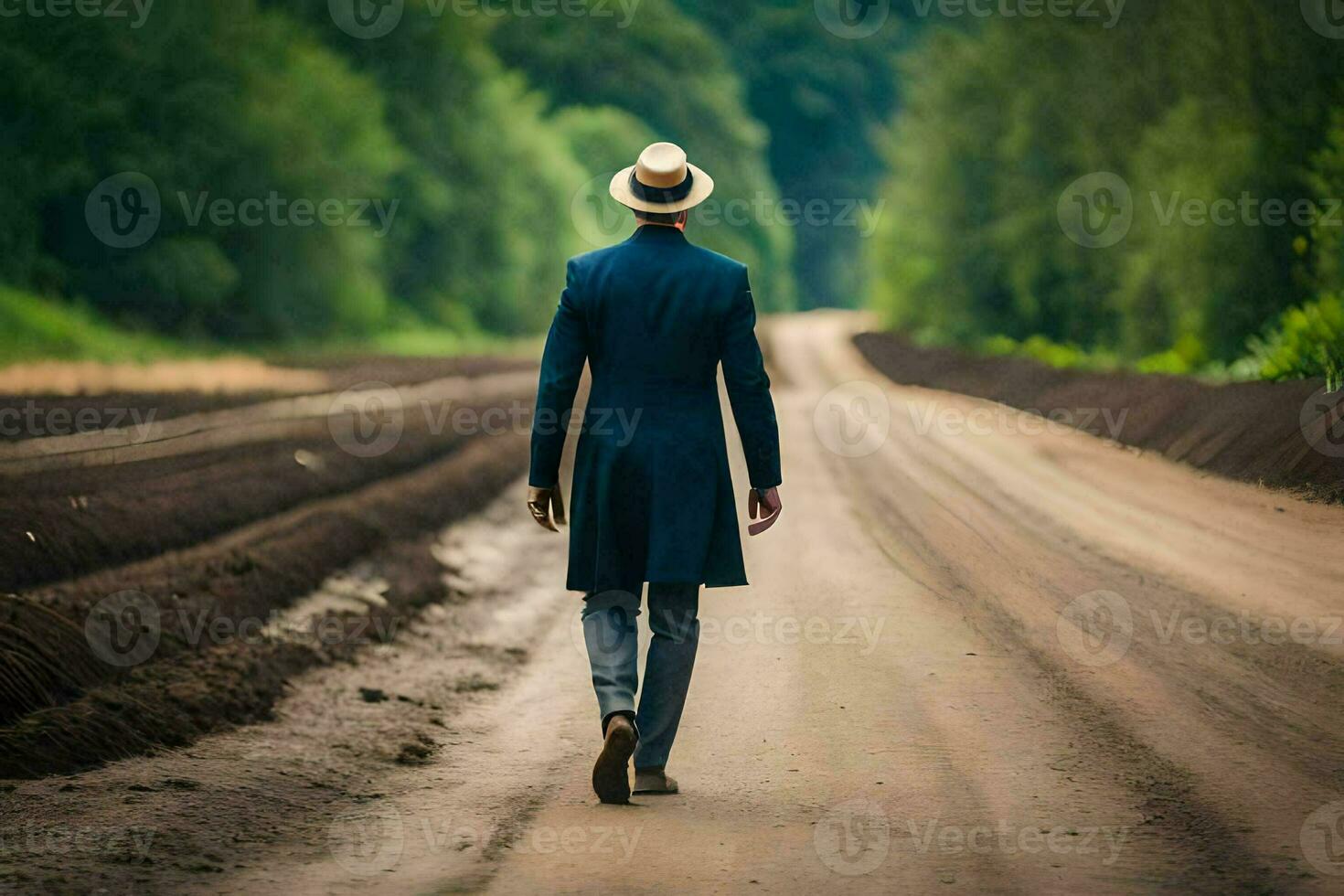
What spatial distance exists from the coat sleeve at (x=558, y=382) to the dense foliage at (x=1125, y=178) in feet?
55.0

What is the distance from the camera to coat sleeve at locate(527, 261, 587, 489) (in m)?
5.64

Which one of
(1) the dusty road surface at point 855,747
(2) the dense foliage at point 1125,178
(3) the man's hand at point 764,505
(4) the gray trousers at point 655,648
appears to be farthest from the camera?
(2) the dense foliage at point 1125,178

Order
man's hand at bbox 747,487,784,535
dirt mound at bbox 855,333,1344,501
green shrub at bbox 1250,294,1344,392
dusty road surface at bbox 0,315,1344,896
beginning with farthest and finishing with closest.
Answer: green shrub at bbox 1250,294,1344,392, dirt mound at bbox 855,333,1344,501, man's hand at bbox 747,487,784,535, dusty road surface at bbox 0,315,1344,896

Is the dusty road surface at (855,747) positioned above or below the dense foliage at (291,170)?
below

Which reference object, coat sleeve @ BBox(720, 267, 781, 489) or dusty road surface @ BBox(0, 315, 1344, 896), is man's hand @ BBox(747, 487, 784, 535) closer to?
coat sleeve @ BBox(720, 267, 781, 489)

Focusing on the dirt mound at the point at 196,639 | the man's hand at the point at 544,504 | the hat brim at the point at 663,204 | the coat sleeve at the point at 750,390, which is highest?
the hat brim at the point at 663,204

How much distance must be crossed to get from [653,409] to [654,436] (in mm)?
110

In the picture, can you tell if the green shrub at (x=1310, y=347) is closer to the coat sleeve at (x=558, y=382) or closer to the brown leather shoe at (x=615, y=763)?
the coat sleeve at (x=558, y=382)

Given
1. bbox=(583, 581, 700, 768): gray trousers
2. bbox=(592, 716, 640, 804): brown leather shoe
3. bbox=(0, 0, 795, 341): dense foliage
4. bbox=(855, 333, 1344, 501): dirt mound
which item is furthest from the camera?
bbox=(0, 0, 795, 341): dense foliage

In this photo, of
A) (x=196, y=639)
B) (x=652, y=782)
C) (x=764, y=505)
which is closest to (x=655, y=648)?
(x=652, y=782)

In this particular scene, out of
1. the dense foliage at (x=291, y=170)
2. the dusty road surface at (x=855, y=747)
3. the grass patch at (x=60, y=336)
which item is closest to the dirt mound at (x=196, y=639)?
the dusty road surface at (x=855, y=747)

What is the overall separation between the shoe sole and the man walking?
0.22 m

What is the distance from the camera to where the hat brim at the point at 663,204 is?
5.66 meters

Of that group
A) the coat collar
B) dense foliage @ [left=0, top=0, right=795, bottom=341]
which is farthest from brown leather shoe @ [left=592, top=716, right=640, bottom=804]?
dense foliage @ [left=0, top=0, right=795, bottom=341]
